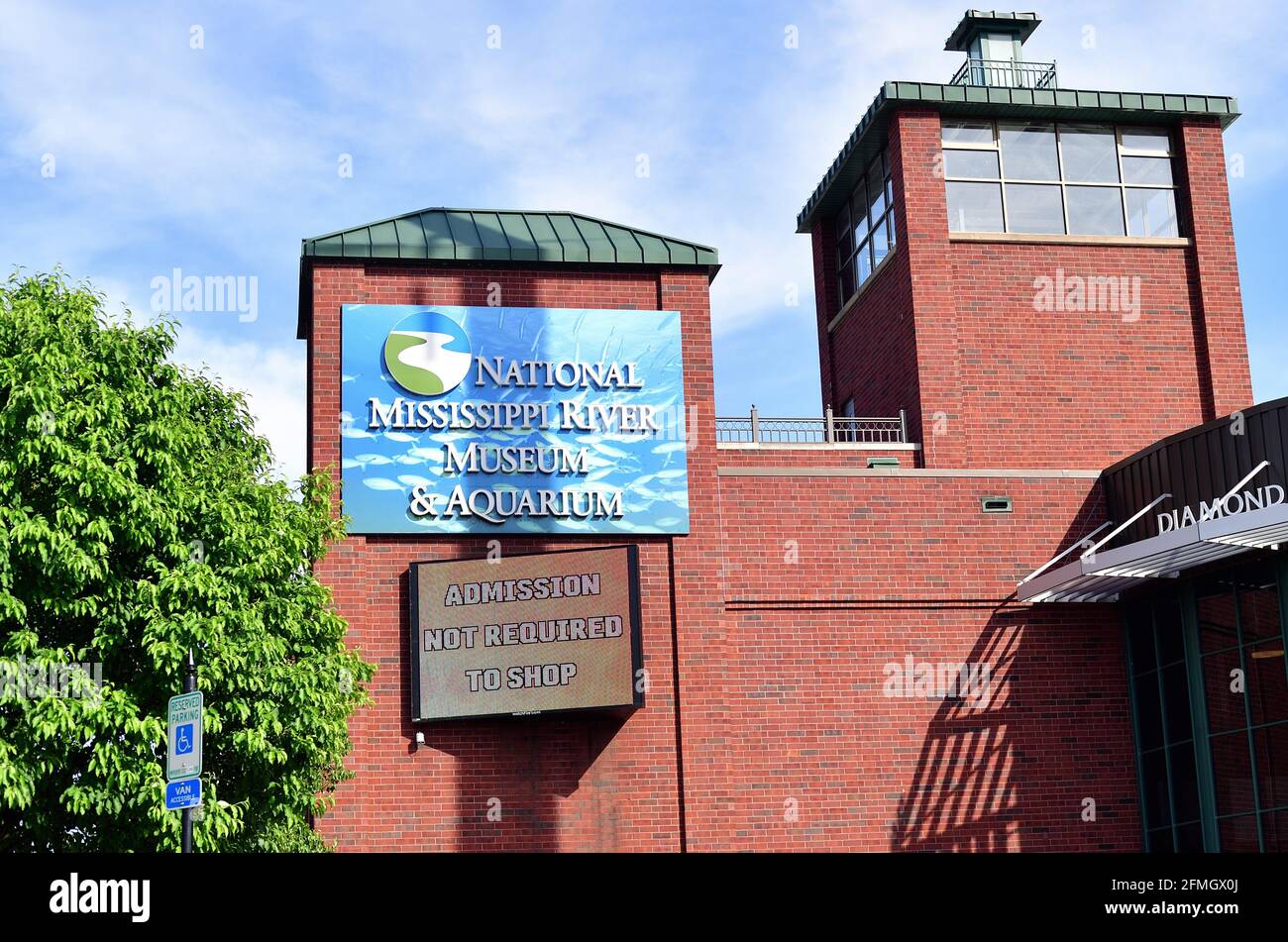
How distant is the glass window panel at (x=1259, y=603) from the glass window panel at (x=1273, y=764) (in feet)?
4.27

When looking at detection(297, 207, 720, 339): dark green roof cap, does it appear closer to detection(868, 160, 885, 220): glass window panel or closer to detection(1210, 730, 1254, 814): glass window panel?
detection(868, 160, 885, 220): glass window panel

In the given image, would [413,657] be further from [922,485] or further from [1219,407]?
[1219,407]

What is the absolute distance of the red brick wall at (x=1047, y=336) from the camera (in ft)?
88.3

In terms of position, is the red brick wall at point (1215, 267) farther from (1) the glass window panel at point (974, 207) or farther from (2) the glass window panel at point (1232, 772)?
(2) the glass window panel at point (1232, 772)

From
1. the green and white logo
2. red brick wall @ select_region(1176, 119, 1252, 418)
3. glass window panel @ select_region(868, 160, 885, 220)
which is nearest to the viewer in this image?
the green and white logo

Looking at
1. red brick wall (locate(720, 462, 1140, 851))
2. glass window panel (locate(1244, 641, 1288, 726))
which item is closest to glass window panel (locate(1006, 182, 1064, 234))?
red brick wall (locate(720, 462, 1140, 851))

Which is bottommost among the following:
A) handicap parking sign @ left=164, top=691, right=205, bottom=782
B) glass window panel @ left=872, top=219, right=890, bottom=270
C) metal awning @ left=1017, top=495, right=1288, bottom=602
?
handicap parking sign @ left=164, top=691, right=205, bottom=782

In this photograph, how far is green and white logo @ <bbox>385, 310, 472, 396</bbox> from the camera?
2297cm

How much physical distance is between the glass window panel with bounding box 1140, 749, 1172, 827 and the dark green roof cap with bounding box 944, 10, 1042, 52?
1461cm

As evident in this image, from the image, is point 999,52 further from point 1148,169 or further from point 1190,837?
point 1190,837

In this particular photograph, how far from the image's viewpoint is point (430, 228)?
24047 millimetres

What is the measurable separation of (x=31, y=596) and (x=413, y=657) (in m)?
6.54
